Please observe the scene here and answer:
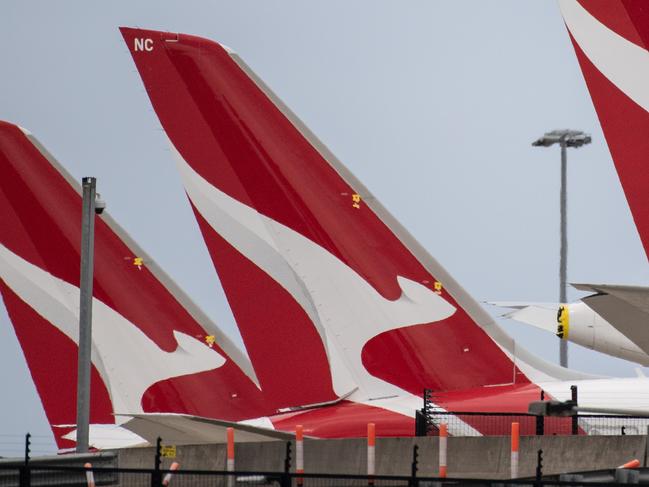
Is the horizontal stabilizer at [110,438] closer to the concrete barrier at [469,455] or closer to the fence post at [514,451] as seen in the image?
→ the concrete barrier at [469,455]

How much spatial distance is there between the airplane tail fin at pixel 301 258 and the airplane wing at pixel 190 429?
289 cm

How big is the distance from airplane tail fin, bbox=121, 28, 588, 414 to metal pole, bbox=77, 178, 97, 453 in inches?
147

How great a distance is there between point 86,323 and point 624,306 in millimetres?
9385

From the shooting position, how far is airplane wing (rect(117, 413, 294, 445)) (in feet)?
68.5

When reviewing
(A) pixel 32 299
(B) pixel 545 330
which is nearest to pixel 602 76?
(B) pixel 545 330

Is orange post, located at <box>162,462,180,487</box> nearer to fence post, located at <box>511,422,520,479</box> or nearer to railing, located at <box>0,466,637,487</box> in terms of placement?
railing, located at <box>0,466,637,487</box>

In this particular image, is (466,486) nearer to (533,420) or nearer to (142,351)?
(533,420)

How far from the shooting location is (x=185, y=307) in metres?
31.3

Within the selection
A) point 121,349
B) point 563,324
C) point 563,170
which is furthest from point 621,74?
point 563,170

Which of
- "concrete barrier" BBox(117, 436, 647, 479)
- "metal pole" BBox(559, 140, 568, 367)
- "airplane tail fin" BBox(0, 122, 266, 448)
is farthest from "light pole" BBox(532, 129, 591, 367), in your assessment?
"concrete barrier" BBox(117, 436, 647, 479)

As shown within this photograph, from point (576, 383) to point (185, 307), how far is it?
941 cm

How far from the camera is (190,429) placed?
21.9 metres

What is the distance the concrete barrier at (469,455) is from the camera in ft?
66.9

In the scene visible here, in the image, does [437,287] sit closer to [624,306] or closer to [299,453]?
[299,453]
